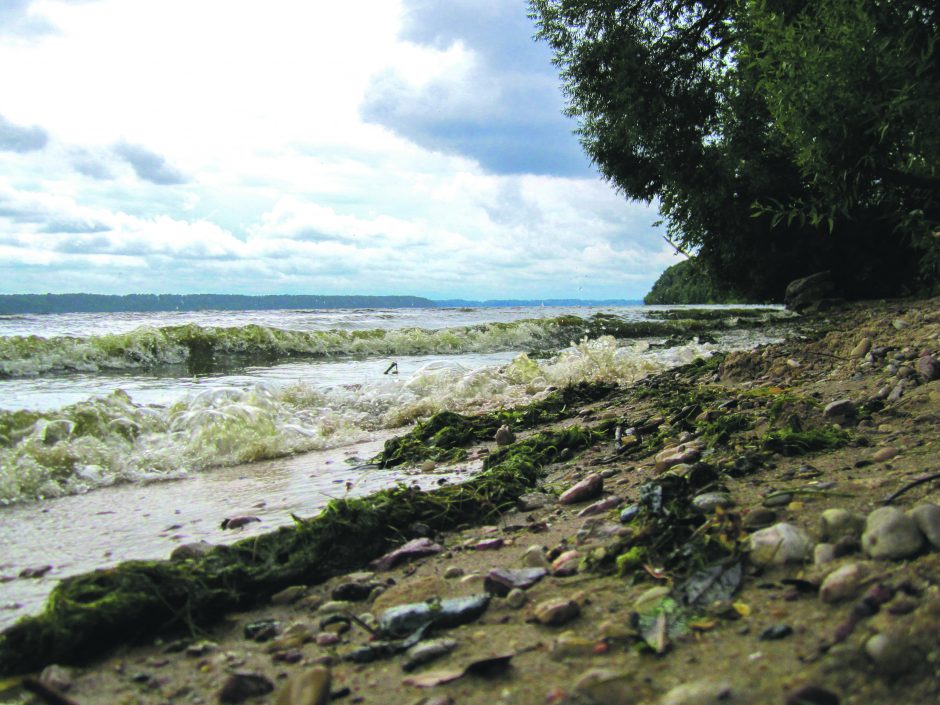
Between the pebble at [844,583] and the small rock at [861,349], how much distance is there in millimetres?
4953

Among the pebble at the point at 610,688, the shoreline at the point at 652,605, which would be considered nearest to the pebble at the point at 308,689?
the shoreline at the point at 652,605

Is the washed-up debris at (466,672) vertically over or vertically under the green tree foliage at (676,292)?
under

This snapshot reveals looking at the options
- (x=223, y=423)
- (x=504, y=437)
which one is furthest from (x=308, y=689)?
(x=223, y=423)

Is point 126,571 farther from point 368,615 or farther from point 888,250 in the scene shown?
point 888,250

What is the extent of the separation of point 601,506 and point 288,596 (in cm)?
140

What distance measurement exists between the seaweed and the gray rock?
21.0 m

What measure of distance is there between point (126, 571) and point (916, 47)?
5.57 metres

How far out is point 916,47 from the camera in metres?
4.41

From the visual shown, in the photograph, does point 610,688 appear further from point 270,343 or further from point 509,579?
point 270,343

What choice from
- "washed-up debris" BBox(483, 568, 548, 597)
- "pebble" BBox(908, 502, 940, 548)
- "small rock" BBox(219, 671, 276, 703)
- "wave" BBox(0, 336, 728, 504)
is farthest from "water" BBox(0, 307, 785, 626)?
"pebble" BBox(908, 502, 940, 548)

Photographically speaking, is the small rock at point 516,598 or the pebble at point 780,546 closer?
the pebble at point 780,546

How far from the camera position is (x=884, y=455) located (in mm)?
2830

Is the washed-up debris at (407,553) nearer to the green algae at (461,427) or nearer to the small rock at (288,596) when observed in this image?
the small rock at (288,596)

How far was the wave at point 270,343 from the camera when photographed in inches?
541
